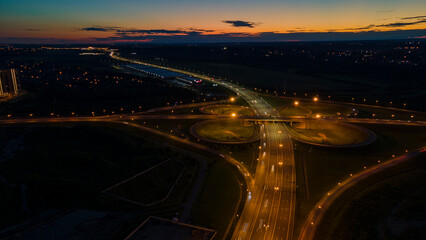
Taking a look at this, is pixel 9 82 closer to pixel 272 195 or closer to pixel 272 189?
pixel 272 189

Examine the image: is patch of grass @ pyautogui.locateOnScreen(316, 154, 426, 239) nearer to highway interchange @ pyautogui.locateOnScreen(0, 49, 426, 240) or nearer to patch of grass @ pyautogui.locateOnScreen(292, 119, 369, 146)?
highway interchange @ pyautogui.locateOnScreen(0, 49, 426, 240)

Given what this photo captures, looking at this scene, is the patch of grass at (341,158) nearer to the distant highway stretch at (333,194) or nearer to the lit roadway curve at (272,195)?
the distant highway stretch at (333,194)

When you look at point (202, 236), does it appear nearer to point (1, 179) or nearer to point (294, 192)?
point (294, 192)

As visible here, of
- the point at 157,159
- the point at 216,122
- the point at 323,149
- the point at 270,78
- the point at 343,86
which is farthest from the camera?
the point at 270,78

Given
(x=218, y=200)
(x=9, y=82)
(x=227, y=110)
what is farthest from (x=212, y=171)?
(x=9, y=82)

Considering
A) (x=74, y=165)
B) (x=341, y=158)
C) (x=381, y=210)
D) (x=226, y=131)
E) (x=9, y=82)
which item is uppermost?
(x=9, y=82)

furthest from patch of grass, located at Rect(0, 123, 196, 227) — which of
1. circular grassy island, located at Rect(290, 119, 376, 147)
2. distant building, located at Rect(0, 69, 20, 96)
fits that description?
distant building, located at Rect(0, 69, 20, 96)

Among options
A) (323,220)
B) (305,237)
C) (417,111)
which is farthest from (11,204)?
(417,111)

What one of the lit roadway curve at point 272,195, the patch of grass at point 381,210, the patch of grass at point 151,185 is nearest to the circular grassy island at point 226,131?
the lit roadway curve at point 272,195
